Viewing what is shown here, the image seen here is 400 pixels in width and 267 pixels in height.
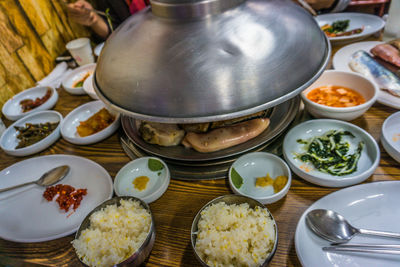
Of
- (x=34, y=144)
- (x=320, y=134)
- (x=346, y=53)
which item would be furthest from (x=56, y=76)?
(x=346, y=53)

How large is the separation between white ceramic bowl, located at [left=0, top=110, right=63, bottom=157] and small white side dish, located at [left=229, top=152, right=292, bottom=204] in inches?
71.4

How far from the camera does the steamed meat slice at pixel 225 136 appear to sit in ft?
5.88

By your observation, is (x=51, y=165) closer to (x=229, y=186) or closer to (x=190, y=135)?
(x=190, y=135)

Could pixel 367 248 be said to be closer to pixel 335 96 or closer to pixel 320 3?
pixel 335 96

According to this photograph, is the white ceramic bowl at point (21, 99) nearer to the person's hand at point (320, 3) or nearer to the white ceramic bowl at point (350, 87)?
the white ceramic bowl at point (350, 87)

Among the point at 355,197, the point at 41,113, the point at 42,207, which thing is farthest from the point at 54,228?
the point at 355,197

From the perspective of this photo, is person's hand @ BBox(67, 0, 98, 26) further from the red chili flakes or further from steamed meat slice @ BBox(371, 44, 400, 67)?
steamed meat slice @ BBox(371, 44, 400, 67)

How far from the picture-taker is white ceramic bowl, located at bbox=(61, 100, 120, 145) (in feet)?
7.31

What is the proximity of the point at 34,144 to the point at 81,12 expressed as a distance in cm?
255

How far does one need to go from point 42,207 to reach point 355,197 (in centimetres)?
217

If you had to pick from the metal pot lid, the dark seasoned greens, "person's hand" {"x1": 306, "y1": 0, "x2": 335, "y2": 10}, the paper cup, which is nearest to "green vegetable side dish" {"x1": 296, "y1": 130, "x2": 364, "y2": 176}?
the metal pot lid

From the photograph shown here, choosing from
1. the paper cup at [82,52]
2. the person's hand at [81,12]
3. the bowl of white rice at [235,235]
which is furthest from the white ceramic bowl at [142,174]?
the person's hand at [81,12]

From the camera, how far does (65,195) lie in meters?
1.87

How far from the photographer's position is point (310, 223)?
52.1 inches
